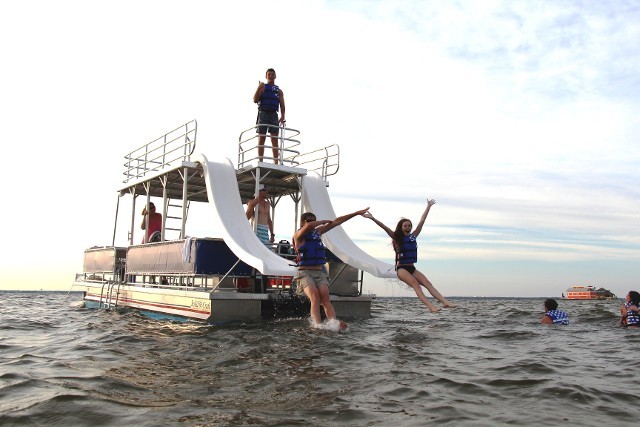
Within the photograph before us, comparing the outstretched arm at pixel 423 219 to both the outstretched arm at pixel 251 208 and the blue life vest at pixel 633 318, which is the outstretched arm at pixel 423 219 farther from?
the blue life vest at pixel 633 318

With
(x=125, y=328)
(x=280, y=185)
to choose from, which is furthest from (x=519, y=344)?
(x=280, y=185)

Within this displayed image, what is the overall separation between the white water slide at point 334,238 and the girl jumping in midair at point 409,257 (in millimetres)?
646

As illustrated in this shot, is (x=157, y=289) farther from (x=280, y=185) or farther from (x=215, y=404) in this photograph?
(x=215, y=404)

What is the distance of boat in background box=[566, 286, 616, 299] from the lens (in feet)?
270

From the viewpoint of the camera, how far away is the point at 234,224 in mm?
12891

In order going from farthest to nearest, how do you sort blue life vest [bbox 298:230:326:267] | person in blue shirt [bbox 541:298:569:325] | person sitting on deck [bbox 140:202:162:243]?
person sitting on deck [bbox 140:202:162:243], person in blue shirt [bbox 541:298:569:325], blue life vest [bbox 298:230:326:267]

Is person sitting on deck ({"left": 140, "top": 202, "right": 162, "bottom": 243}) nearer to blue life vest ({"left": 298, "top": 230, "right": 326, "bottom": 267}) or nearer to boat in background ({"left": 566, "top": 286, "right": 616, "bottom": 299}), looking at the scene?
blue life vest ({"left": 298, "top": 230, "right": 326, "bottom": 267})

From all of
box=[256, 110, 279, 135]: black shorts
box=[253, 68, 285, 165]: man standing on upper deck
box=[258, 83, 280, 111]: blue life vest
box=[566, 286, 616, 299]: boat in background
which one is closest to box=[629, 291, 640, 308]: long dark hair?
box=[253, 68, 285, 165]: man standing on upper deck

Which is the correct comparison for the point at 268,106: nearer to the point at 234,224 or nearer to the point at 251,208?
the point at 251,208

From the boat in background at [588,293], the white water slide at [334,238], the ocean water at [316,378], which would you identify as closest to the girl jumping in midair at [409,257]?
the white water slide at [334,238]

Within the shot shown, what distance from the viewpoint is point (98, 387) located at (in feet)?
19.5

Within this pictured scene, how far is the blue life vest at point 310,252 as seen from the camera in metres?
11.0

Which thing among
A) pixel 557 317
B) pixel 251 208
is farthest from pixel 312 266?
pixel 557 317

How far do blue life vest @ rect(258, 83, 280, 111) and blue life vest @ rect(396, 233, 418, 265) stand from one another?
236 inches
